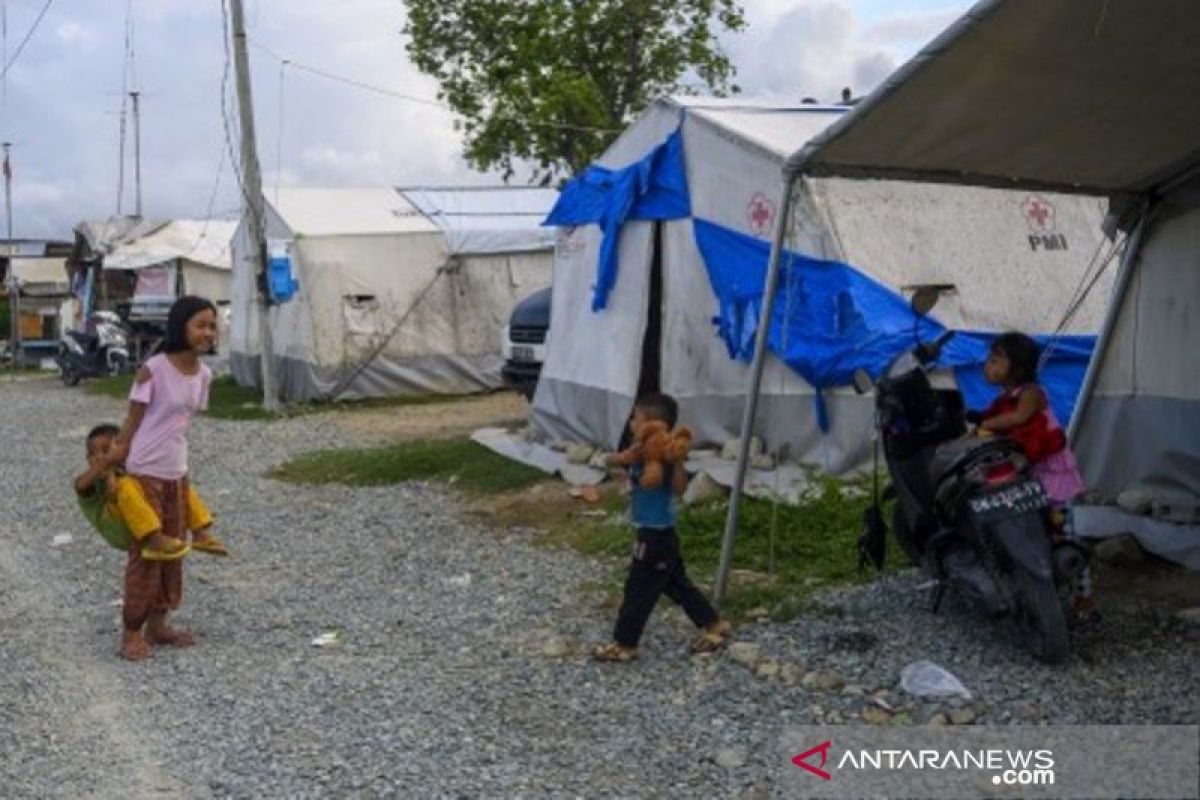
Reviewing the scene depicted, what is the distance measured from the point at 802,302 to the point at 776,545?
274 centimetres

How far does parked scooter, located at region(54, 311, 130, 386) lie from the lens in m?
28.5

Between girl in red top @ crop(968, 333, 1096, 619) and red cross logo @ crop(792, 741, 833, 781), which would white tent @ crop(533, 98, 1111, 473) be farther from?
red cross logo @ crop(792, 741, 833, 781)

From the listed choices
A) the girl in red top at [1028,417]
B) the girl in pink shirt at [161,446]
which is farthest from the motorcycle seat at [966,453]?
the girl in pink shirt at [161,446]

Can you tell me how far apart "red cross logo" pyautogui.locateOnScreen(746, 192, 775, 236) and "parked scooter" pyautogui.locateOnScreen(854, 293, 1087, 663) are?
435 cm

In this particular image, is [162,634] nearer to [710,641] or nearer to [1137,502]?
[710,641]

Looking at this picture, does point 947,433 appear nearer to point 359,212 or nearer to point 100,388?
point 359,212

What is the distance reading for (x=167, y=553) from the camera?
23.3 ft

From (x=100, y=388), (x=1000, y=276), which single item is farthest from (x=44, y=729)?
(x=100, y=388)

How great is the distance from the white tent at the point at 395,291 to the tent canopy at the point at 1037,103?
1450 cm

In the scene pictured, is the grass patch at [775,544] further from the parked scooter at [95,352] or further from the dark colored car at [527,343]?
the parked scooter at [95,352]

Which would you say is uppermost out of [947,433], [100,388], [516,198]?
[516,198]

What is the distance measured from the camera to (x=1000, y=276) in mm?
11672

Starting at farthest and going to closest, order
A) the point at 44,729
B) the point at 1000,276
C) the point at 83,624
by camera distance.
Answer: the point at 1000,276, the point at 83,624, the point at 44,729

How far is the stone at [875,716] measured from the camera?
556 cm
